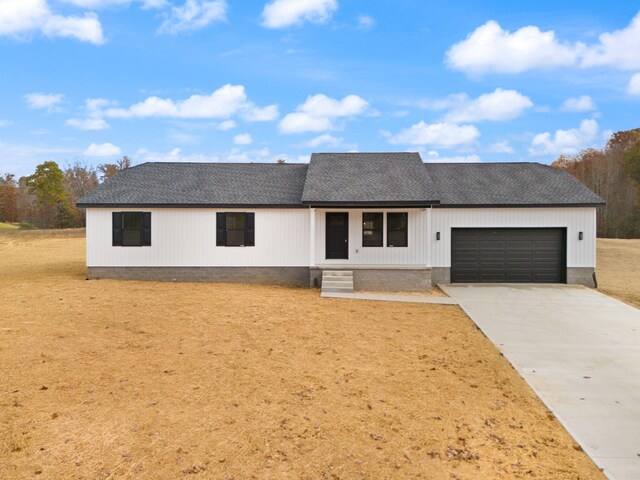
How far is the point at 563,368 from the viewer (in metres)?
6.95

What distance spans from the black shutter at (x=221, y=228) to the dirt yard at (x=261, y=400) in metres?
5.37

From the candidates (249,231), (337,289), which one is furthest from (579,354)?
(249,231)

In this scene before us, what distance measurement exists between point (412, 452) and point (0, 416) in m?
4.66

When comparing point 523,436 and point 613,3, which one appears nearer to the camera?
point 523,436

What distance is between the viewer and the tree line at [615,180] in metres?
38.5

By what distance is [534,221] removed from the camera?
51.2ft

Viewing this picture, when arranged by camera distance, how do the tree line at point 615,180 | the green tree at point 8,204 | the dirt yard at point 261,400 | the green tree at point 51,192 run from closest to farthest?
the dirt yard at point 261,400, the tree line at point 615,180, the green tree at point 51,192, the green tree at point 8,204

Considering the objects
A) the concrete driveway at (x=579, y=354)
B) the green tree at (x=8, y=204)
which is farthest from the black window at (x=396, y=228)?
the green tree at (x=8, y=204)

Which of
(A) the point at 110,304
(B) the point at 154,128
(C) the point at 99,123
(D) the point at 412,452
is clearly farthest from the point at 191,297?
(C) the point at 99,123

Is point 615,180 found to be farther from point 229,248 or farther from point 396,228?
point 229,248

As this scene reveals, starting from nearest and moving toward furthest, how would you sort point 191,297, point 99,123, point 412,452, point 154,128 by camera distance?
point 412,452 < point 191,297 < point 154,128 < point 99,123

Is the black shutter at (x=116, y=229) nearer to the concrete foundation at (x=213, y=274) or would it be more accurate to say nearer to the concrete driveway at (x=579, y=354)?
the concrete foundation at (x=213, y=274)

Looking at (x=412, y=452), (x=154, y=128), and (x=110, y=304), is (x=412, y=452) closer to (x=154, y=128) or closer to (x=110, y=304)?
(x=110, y=304)

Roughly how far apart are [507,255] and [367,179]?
6.15 m
